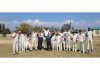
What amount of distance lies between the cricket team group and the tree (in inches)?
1.9

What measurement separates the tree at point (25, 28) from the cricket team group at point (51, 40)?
49mm

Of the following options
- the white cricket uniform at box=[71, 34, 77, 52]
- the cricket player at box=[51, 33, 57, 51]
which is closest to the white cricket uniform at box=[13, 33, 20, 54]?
the cricket player at box=[51, 33, 57, 51]

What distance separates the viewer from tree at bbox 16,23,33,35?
3.90 metres

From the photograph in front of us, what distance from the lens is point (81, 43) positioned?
395 cm

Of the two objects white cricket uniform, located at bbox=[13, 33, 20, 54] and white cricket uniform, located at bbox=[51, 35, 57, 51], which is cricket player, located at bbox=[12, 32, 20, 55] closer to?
white cricket uniform, located at bbox=[13, 33, 20, 54]

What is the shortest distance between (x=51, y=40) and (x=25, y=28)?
0.44 m

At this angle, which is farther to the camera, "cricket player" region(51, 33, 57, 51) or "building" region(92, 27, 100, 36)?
"cricket player" region(51, 33, 57, 51)

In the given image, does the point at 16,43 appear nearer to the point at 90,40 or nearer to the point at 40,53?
the point at 40,53

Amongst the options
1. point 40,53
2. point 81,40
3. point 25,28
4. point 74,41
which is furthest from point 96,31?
point 25,28

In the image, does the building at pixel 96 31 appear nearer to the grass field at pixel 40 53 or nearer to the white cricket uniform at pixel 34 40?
the grass field at pixel 40 53

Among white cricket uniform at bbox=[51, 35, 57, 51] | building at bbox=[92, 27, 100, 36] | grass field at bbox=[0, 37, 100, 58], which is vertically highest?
building at bbox=[92, 27, 100, 36]
